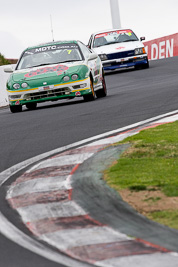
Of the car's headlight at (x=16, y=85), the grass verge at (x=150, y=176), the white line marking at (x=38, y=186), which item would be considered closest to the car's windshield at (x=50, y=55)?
the car's headlight at (x=16, y=85)

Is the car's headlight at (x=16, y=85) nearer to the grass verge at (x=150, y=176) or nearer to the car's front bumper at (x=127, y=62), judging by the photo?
the grass verge at (x=150, y=176)

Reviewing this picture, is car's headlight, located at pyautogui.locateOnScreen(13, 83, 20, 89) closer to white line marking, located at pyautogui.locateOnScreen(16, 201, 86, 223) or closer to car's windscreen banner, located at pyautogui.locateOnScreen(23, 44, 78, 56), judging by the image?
car's windscreen banner, located at pyautogui.locateOnScreen(23, 44, 78, 56)

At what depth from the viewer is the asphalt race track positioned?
480cm

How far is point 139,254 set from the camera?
4.21 m

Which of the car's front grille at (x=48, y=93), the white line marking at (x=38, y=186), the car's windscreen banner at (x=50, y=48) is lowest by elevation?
the car's front grille at (x=48, y=93)

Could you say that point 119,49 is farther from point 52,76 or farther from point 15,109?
point 52,76

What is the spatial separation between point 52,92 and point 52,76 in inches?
12.6

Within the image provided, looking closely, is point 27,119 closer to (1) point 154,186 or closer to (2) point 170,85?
(2) point 170,85

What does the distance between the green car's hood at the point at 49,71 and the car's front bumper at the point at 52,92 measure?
0.20 metres

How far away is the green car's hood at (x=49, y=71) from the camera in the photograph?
1494 centimetres

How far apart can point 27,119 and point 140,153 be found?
5.89 metres

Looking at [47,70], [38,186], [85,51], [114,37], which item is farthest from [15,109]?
[114,37]

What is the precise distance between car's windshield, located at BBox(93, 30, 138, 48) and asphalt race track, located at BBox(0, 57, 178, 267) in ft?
32.4

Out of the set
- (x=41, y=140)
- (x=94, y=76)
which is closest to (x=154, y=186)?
(x=41, y=140)
